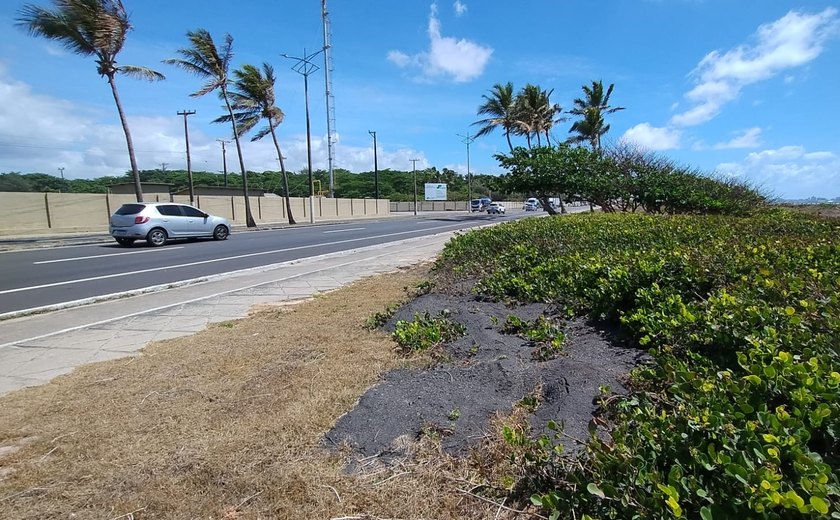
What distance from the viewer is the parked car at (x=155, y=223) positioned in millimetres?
Answer: 17141

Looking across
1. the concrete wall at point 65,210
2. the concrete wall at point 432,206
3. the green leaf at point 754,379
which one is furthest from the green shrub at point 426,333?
the concrete wall at point 432,206

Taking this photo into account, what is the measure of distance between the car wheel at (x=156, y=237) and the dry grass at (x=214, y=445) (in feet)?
47.1

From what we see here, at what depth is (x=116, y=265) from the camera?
41.1 feet

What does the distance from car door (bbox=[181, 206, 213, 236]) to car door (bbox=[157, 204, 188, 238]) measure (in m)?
0.18

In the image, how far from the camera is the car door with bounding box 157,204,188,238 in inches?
707

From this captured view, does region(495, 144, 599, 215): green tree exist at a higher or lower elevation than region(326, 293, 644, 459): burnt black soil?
higher

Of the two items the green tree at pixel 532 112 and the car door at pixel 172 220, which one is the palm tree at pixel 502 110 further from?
the car door at pixel 172 220

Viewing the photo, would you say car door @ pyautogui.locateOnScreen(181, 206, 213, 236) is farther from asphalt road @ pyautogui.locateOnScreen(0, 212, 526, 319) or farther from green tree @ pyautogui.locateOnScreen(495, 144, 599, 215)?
green tree @ pyautogui.locateOnScreen(495, 144, 599, 215)

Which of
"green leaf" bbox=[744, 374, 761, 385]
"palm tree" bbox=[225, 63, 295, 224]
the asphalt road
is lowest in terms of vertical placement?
the asphalt road

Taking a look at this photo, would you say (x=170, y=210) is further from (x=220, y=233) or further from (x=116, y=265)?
(x=116, y=265)

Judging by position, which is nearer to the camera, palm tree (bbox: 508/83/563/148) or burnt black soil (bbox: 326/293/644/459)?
burnt black soil (bbox: 326/293/644/459)

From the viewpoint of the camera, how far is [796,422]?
164cm

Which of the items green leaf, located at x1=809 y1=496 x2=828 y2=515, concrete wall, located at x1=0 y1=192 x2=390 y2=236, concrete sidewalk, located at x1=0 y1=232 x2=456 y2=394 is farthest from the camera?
concrete wall, located at x1=0 y1=192 x2=390 y2=236

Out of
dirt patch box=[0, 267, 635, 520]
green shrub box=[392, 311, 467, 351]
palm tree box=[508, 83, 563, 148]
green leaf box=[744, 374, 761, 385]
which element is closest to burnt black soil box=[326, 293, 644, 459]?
dirt patch box=[0, 267, 635, 520]
